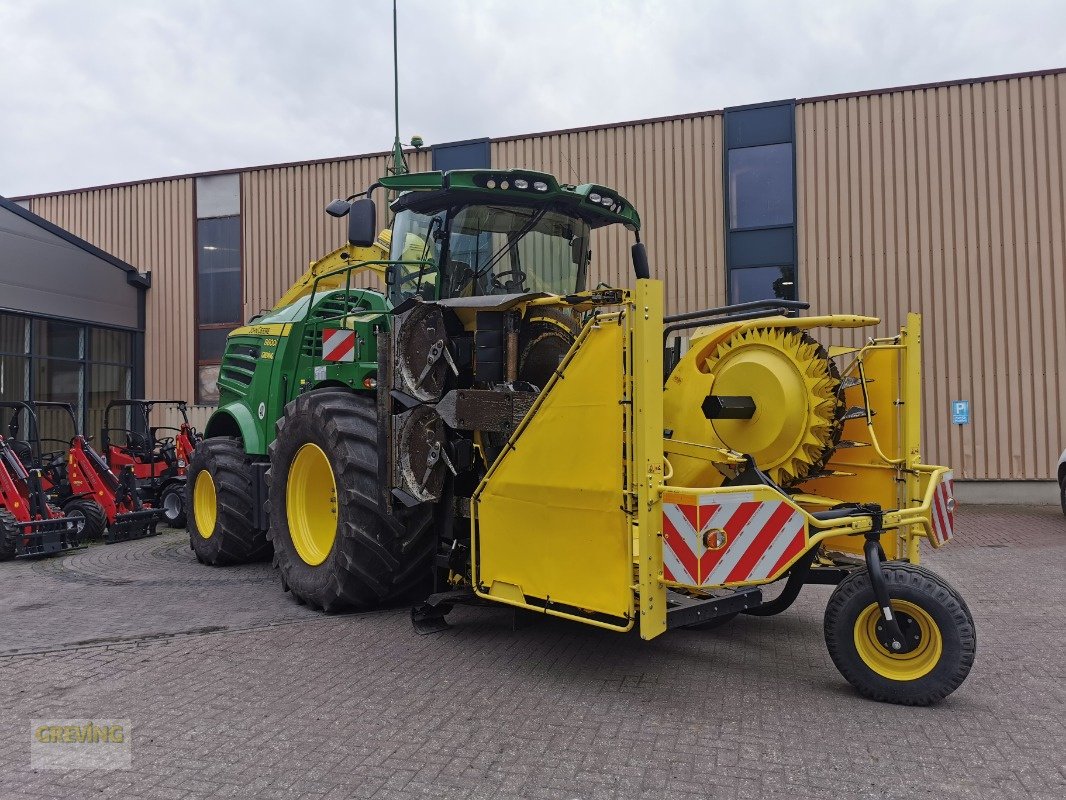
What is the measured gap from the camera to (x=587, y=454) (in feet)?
13.1

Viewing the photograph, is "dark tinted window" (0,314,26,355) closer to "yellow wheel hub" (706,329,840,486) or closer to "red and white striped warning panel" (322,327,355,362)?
"red and white striped warning panel" (322,327,355,362)

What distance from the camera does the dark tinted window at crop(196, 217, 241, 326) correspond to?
15914 mm

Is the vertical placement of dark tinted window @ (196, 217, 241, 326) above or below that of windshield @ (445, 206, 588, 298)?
above

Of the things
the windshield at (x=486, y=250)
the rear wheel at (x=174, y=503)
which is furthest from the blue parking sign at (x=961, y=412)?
the rear wheel at (x=174, y=503)

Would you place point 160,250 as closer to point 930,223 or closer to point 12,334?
point 12,334

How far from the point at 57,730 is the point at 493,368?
9.40 feet

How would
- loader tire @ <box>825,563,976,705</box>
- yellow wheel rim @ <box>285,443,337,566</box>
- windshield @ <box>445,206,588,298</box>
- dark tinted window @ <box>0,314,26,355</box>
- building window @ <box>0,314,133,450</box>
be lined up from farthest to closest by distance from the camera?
building window @ <box>0,314,133,450</box> < dark tinted window @ <box>0,314,26,355</box> < yellow wheel rim @ <box>285,443,337,566</box> < windshield @ <box>445,206,588,298</box> < loader tire @ <box>825,563,976,705</box>

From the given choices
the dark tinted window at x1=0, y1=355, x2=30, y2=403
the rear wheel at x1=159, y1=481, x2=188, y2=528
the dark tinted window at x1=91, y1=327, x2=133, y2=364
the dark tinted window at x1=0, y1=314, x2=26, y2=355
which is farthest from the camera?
the dark tinted window at x1=91, y1=327, x2=133, y2=364

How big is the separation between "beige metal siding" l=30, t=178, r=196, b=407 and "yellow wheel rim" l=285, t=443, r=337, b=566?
11.3 m

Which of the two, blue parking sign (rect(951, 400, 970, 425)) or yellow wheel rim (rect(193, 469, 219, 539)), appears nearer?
yellow wheel rim (rect(193, 469, 219, 539))

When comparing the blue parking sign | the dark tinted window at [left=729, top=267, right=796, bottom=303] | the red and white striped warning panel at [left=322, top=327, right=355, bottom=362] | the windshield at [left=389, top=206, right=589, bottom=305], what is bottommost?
the blue parking sign

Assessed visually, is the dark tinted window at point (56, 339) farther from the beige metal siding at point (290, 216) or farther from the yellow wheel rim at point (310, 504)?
the yellow wheel rim at point (310, 504)

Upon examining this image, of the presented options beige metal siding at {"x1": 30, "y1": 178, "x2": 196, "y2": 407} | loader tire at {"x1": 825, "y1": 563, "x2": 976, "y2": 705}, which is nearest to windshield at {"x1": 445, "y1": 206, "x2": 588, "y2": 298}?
loader tire at {"x1": 825, "y1": 563, "x2": 976, "y2": 705}

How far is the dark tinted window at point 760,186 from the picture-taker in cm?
1334
